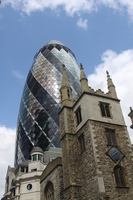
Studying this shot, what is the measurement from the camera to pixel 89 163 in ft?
53.5

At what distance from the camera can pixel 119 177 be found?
52.5ft

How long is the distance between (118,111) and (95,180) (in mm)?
6611

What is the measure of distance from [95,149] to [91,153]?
41 centimetres

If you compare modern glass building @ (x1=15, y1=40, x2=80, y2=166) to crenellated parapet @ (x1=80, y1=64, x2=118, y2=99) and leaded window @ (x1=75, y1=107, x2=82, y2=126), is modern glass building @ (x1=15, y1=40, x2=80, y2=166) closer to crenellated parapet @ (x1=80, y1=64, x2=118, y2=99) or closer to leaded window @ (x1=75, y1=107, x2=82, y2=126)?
crenellated parapet @ (x1=80, y1=64, x2=118, y2=99)

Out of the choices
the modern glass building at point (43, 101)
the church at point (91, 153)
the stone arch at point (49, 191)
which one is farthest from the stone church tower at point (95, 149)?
the modern glass building at point (43, 101)

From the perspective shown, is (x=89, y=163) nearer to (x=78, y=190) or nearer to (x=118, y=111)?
(x=78, y=190)

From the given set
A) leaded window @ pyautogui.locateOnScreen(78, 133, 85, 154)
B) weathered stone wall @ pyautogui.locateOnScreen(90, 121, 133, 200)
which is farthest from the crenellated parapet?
leaded window @ pyautogui.locateOnScreen(78, 133, 85, 154)

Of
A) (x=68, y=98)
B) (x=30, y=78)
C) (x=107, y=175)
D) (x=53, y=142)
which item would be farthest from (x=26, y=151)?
(x=107, y=175)

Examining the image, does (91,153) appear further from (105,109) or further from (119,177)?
(105,109)

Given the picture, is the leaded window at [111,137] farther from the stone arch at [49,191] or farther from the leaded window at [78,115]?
the stone arch at [49,191]

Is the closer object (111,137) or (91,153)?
(91,153)

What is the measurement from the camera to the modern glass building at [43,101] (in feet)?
123

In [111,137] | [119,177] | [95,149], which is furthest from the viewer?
[111,137]

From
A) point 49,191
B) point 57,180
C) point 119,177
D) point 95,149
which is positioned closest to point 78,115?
point 95,149
